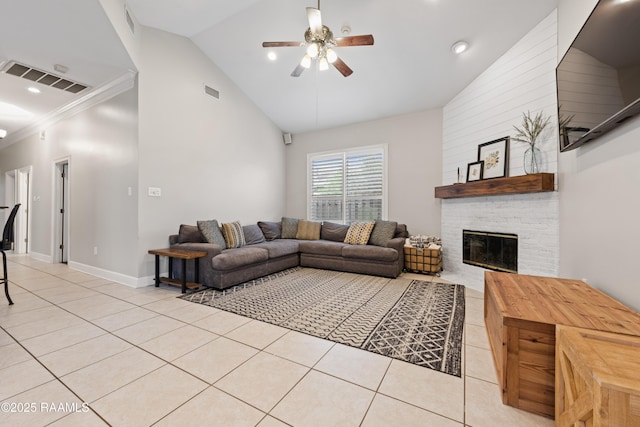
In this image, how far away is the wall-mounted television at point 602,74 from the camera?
1401 millimetres

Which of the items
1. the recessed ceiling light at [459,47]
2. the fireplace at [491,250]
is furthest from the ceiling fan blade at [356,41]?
the fireplace at [491,250]

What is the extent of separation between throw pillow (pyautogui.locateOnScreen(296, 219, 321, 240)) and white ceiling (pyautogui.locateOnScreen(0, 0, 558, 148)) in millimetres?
2383

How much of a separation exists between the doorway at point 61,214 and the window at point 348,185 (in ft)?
15.8

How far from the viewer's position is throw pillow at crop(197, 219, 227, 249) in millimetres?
3674

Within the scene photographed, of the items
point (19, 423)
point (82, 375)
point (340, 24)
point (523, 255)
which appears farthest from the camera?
point (340, 24)

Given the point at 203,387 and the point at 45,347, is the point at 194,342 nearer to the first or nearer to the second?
the point at 203,387

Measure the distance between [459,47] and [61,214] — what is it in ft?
24.4

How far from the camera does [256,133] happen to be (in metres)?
5.30

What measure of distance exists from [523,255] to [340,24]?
143 inches

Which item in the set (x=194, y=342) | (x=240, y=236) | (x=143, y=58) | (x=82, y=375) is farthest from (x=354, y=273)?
(x=143, y=58)

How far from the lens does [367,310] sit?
102 inches

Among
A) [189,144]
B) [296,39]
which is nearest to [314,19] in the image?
[296,39]

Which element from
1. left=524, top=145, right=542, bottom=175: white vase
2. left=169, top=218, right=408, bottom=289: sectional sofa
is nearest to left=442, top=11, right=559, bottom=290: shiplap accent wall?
left=524, top=145, right=542, bottom=175: white vase

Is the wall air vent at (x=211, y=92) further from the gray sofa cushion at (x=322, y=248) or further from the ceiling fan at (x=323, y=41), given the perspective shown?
the gray sofa cushion at (x=322, y=248)
